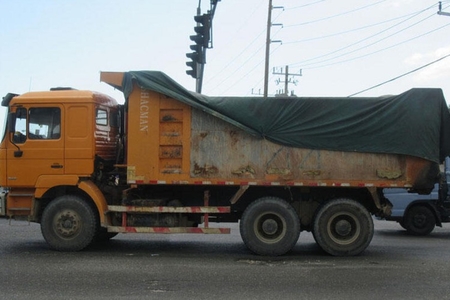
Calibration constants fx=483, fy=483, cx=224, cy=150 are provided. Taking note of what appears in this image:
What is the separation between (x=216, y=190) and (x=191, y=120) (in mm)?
1536

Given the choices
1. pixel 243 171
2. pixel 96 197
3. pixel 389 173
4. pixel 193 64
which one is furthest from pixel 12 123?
pixel 389 173

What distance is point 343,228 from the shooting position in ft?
30.2

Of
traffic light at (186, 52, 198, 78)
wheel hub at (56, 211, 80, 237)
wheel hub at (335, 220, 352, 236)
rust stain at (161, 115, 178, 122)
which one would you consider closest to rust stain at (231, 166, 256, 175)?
rust stain at (161, 115, 178, 122)

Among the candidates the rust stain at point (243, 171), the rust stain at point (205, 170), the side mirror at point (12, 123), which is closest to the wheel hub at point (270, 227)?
the rust stain at point (243, 171)

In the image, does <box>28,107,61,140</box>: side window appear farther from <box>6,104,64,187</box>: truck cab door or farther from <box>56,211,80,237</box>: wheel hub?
<box>56,211,80,237</box>: wheel hub

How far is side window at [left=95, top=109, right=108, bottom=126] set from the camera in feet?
31.5

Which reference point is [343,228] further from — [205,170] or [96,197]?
[96,197]

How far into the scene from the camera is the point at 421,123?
9.15 metres

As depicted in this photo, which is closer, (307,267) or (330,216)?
(307,267)

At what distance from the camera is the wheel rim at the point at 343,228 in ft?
30.3

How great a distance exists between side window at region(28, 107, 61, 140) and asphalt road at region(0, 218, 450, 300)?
7.55 feet

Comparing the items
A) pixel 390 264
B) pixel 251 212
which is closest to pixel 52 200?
pixel 251 212

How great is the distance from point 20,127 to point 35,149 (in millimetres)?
560

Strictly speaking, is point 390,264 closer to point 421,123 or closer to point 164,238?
point 421,123
